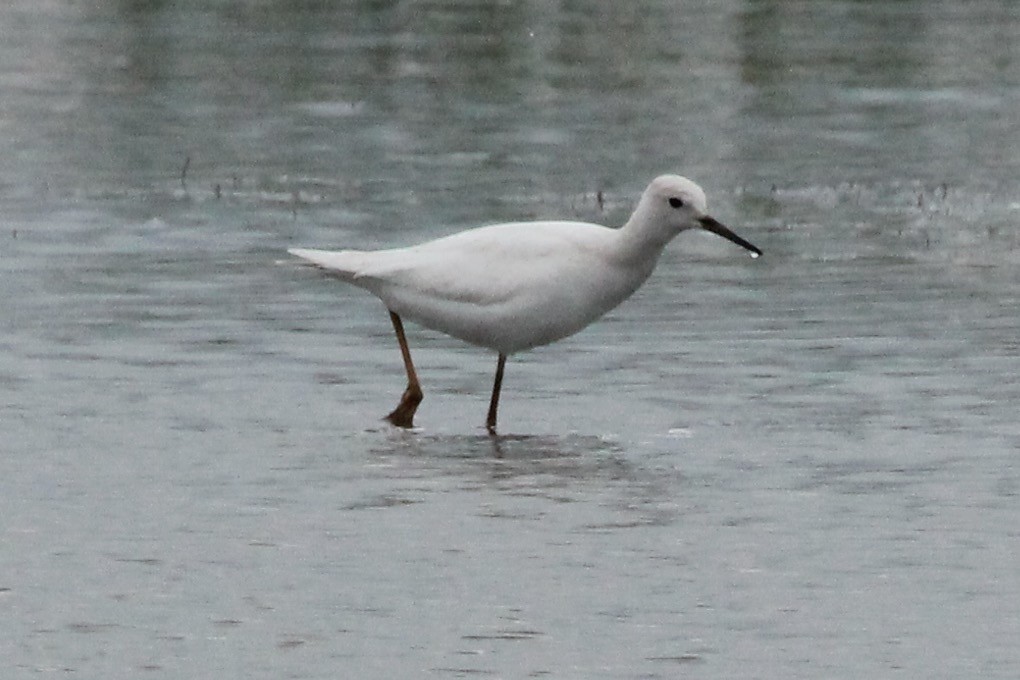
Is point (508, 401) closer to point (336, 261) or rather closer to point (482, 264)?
point (482, 264)

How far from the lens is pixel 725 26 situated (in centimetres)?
3366

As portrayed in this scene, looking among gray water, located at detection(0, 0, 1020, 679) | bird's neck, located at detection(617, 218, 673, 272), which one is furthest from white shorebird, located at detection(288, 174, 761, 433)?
gray water, located at detection(0, 0, 1020, 679)

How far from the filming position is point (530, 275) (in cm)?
1254

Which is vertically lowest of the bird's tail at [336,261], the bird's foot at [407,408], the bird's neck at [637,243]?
the bird's foot at [407,408]

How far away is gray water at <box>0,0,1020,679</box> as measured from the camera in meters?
8.84

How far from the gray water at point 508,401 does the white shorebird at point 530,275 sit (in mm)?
412

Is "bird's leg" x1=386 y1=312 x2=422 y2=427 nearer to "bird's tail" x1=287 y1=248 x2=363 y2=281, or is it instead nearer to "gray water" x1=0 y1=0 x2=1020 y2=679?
"gray water" x1=0 y1=0 x2=1020 y2=679

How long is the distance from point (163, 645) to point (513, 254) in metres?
4.52

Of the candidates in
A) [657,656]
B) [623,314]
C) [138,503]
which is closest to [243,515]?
[138,503]

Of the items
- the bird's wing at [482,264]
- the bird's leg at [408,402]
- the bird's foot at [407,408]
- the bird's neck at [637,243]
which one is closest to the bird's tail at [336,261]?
the bird's wing at [482,264]

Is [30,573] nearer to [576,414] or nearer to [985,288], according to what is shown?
[576,414]

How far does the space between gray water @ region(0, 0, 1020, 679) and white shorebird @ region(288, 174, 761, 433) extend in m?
0.41

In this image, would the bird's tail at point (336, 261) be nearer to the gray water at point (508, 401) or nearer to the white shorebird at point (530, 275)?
the white shorebird at point (530, 275)

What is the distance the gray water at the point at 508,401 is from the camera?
29.0 feet
